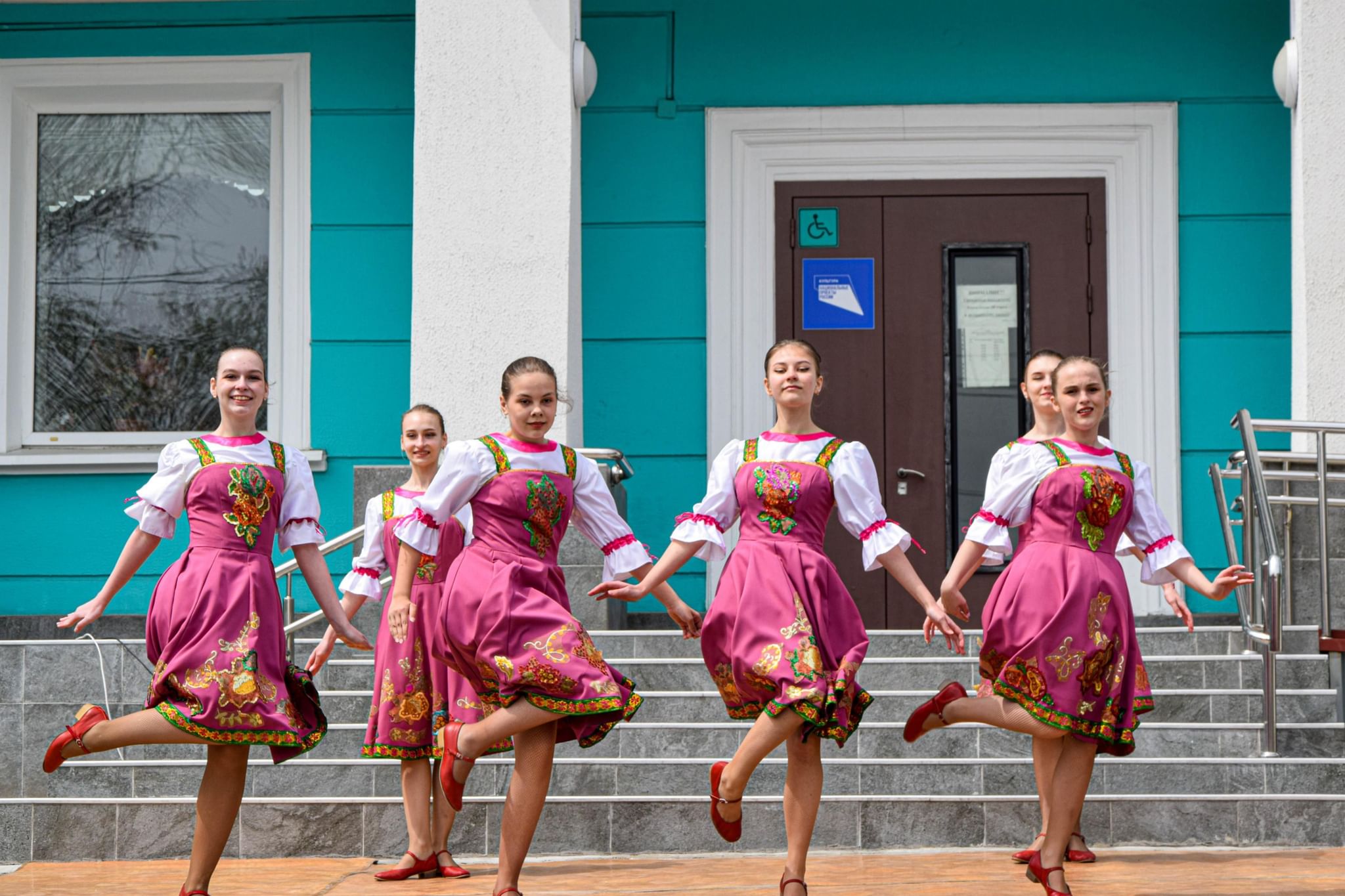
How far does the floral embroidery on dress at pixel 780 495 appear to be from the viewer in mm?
4770

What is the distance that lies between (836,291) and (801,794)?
14.9 ft

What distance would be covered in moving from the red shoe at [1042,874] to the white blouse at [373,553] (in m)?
2.39

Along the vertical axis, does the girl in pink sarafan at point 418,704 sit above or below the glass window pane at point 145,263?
below

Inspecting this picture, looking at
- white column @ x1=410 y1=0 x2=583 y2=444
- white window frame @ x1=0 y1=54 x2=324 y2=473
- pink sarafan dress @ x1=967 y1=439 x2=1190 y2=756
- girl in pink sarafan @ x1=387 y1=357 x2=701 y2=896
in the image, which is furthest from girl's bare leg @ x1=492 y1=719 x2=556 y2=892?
white window frame @ x1=0 y1=54 x2=324 y2=473

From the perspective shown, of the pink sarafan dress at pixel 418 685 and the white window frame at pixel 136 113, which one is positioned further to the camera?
the white window frame at pixel 136 113

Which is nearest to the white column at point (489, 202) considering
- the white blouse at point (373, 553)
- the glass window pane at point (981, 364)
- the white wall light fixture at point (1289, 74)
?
the white blouse at point (373, 553)

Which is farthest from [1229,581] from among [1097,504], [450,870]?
[450,870]

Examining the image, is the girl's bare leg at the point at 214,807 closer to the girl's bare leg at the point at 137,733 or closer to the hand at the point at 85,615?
the girl's bare leg at the point at 137,733

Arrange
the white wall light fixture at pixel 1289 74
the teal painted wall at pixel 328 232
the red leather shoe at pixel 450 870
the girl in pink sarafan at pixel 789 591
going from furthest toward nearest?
the teal painted wall at pixel 328 232 → the white wall light fixture at pixel 1289 74 → the red leather shoe at pixel 450 870 → the girl in pink sarafan at pixel 789 591

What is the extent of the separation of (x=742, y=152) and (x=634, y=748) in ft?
12.4

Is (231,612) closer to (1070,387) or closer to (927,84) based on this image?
(1070,387)

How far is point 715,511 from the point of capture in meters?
4.92

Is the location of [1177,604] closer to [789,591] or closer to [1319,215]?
[789,591]

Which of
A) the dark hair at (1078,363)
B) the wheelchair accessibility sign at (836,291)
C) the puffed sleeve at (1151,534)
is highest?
the wheelchair accessibility sign at (836,291)
